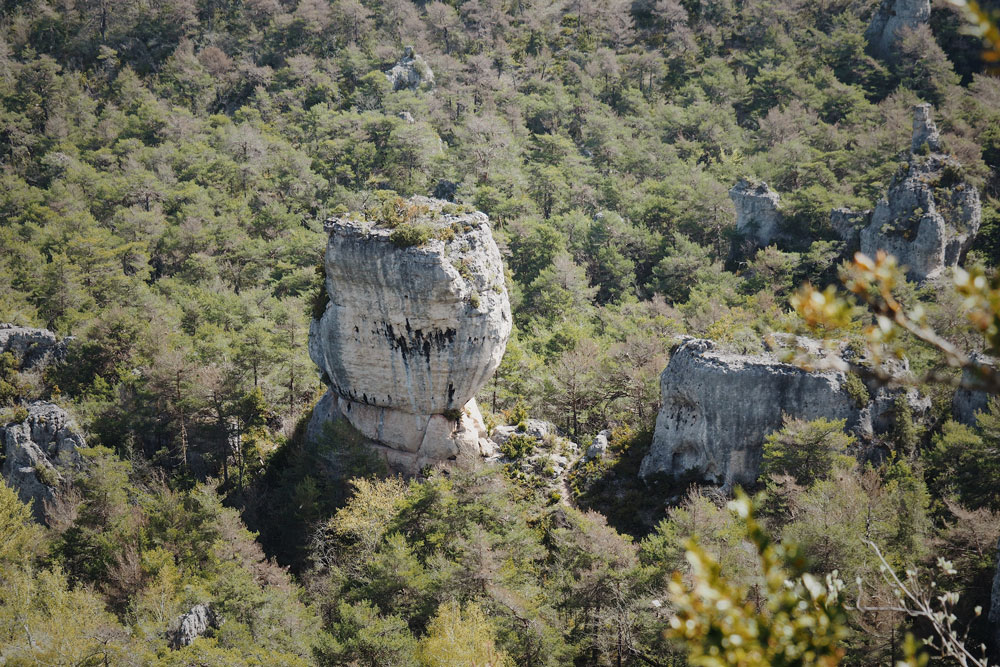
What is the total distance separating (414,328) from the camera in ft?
76.3

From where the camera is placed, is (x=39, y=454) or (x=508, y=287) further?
(x=508, y=287)

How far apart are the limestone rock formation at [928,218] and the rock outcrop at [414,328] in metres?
22.0

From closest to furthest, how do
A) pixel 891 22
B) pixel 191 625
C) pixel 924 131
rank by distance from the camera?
pixel 191 625
pixel 924 131
pixel 891 22

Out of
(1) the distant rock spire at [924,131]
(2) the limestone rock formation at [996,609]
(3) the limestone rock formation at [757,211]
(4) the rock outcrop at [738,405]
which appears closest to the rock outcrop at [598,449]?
(4) the rock outcrop at [738,405]

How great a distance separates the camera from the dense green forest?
17.7 m

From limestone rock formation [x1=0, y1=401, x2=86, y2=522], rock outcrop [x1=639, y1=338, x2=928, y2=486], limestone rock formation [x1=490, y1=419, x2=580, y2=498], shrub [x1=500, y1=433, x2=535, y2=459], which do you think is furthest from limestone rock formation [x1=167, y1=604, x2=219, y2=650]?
rock outcrop [x1=639, y1=338, x2=928, y2=486]

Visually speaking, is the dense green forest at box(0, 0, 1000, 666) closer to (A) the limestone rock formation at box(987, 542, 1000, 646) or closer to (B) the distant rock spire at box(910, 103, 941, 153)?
(A) the limestone rock formation at box(987, 542, 1000, 646)

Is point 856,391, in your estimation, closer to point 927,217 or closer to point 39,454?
point 927,217

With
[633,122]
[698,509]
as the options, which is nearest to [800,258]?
[633,122]

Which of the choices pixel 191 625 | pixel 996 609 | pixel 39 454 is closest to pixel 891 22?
pixel 996 609

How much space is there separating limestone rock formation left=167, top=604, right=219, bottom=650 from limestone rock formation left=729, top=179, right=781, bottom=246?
115 ft

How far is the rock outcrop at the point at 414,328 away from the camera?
2269 cm

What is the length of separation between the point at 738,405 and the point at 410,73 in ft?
143

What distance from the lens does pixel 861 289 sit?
3518mm
